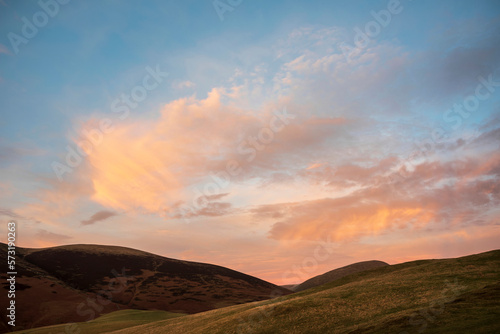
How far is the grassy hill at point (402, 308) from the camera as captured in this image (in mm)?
22172

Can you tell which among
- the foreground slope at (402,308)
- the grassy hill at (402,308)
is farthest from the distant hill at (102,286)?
the foreground slope at (402,308)

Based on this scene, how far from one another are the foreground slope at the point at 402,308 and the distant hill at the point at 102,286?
77.5 meters

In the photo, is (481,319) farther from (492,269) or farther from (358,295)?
(492,269)

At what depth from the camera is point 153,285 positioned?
516 feet

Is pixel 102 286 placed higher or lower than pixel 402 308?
higher

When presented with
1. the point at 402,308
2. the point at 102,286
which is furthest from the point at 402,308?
the point at 102,286

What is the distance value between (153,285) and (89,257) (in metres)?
48.9

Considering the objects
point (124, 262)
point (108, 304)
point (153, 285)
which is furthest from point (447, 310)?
point (124, 262)

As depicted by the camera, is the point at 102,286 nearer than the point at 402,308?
No

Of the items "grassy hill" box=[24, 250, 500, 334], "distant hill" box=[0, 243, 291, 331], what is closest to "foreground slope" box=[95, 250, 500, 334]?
"grassy hill" box=[24, 250, 500, 334]

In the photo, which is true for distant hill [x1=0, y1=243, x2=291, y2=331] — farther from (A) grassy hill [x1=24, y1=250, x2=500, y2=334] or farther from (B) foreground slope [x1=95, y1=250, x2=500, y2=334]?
(B) foreground slope [x1=95, y1=250, x2=500, y2=334]

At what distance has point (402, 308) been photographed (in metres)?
30.1

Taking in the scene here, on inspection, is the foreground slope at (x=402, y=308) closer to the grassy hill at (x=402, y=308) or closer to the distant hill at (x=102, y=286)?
the grassy hill at (x=402, y=308)

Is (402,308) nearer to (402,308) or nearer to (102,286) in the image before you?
(402,308)
